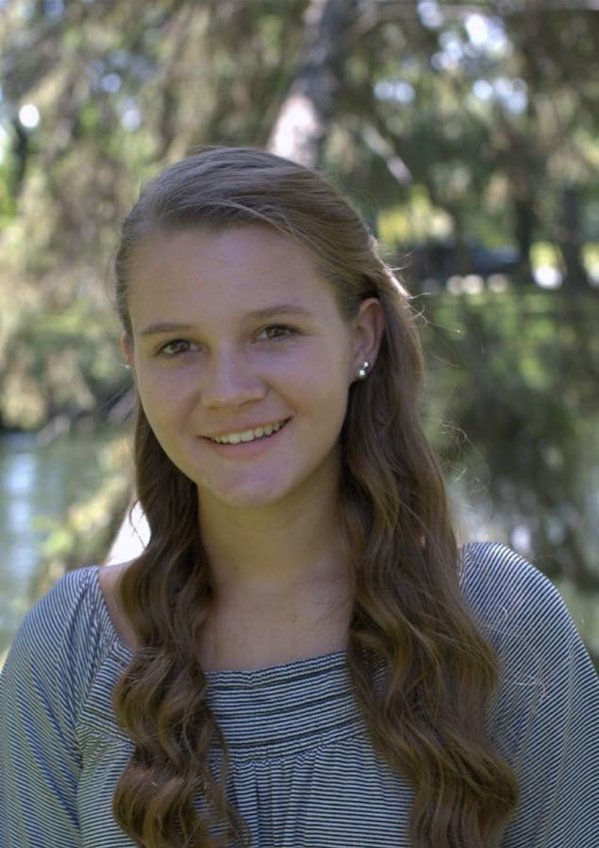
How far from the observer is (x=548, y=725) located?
1527 mm

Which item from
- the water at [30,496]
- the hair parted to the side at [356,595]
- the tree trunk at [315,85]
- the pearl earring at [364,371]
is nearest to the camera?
the hair parted to the side at [356,595]

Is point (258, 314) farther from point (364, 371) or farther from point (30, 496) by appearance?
point (30, 496)

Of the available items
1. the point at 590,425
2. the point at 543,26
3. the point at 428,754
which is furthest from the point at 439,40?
the point at 428,754

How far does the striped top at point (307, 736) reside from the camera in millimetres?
1499

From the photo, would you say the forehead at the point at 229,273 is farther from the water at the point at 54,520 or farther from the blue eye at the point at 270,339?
the water at the point at 54,520

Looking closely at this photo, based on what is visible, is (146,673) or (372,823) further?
(146,673)

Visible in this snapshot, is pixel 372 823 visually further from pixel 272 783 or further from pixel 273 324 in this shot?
pixel 273 324

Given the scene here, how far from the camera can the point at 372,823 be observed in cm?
147

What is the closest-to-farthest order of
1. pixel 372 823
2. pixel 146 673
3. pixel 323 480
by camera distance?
1. pixel 372 823
2. pixel 146 673
3. pixel 323 480

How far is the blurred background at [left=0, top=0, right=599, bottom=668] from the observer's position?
6.25 m

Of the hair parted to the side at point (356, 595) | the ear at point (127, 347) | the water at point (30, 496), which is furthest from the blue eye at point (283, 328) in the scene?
the water at point (30, 496)

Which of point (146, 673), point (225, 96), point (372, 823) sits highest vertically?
point (225, 96)

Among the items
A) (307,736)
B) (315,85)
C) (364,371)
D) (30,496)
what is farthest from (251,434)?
(30,496)

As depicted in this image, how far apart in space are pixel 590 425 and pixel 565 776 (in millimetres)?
5312
